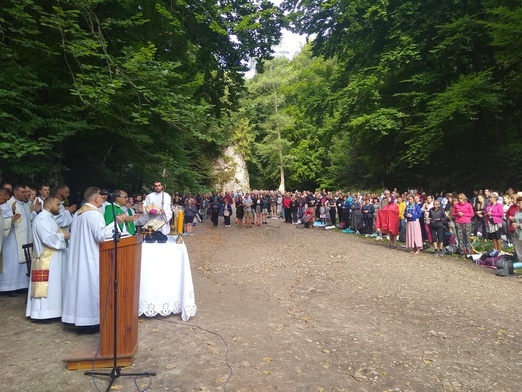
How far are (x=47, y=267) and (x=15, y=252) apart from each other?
223 cm

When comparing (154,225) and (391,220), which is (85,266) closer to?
(154,225)

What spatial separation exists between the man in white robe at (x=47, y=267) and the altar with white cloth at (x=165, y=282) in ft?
4.23

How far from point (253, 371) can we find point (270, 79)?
48.7 meters

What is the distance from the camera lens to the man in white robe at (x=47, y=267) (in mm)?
6176

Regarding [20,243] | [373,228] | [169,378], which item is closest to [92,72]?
[20,243]

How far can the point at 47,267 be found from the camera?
630 centimetres

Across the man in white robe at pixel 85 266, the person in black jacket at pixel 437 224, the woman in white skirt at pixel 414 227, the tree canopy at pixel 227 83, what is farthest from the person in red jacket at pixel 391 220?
the man in white robe at pixel 85 266

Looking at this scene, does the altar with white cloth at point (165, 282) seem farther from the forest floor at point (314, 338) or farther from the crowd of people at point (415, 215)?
the crowd of people at point (415, 215)

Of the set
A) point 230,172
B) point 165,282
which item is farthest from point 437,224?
point 230,172

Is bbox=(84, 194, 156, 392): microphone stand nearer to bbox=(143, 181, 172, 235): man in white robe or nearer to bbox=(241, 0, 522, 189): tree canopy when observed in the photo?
bbox=(143, 181, 172, 235): man in white robe

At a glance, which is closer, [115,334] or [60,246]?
[115,334]

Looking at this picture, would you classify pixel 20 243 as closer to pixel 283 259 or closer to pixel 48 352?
pixel 48 352

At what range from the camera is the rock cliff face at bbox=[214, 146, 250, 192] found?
44.0 m

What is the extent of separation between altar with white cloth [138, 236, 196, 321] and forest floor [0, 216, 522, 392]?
19 cm
